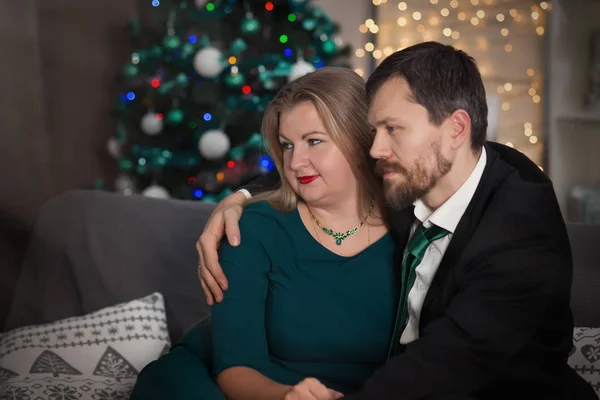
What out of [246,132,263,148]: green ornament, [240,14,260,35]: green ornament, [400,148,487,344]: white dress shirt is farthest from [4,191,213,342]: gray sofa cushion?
[240,14,260,35]: green ornament

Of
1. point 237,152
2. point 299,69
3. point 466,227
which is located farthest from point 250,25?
point 466,227

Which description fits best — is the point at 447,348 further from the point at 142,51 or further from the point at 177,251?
the point at 142,51

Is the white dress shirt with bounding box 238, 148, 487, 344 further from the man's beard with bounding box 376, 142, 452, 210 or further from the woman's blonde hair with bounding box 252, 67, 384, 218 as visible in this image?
the woman's blonde hair with bounding box 252, 67, 384, 218

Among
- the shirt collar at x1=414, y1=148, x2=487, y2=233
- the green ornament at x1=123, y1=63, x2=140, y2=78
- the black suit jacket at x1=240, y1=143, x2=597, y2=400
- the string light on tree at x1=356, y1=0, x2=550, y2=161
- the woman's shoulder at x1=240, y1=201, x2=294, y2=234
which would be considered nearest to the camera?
the black suit jacket at x1=240, y1=143, x2=597, y2=400

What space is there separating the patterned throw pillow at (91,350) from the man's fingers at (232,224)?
572mm

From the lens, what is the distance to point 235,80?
354cm

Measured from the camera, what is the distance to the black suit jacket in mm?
1001

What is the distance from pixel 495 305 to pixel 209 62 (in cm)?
276

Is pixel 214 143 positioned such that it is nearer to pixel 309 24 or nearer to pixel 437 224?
pixel 309 24

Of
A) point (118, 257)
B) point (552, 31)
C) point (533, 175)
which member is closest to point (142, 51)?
point (118, 257)

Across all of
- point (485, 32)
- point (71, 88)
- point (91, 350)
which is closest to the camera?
point (91, 350)

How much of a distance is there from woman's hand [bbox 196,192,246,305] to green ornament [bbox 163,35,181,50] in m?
2.53

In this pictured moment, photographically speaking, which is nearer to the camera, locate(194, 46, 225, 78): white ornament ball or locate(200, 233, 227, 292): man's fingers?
locate(200, 233, 227, 292): man's fingers

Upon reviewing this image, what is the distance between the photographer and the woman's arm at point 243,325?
4.13 ft
